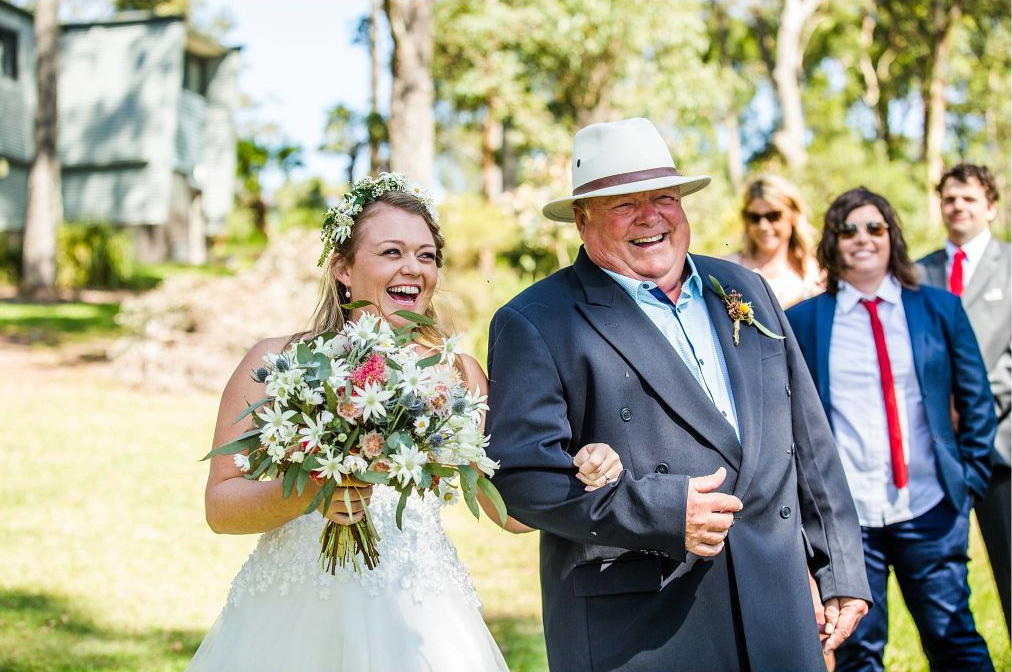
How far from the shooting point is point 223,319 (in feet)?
50.6

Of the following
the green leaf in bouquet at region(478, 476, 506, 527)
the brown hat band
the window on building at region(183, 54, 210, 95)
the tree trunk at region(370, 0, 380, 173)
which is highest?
the window on building at region(183, 54, 210, 95)

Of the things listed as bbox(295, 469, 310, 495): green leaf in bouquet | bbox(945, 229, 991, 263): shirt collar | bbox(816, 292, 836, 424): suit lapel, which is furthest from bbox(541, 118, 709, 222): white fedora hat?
bbox(945, 229, 991, 263): shirt collar

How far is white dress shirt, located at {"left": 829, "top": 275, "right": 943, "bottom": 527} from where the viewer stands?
15.7 ft

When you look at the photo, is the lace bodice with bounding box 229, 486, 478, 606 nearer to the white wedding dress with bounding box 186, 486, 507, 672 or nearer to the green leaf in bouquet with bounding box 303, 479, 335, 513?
the white wedding dress with bounding box 186, 486, 507, 672

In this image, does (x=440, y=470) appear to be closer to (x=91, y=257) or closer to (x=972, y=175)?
(x=972, y=175)

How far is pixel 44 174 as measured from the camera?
23500 millimetres

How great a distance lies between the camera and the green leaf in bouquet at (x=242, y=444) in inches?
119

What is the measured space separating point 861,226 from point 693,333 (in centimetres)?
199

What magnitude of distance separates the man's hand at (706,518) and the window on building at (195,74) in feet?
126

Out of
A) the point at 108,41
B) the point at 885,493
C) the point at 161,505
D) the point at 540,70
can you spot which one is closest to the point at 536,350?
the point at 885,493

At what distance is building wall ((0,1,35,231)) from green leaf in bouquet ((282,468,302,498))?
3332 cm

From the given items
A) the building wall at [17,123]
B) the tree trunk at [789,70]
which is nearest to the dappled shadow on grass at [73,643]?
the tree trunk at [789,70]

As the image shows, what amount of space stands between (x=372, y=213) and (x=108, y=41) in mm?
35865

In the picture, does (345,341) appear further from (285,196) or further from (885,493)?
(285,196)
